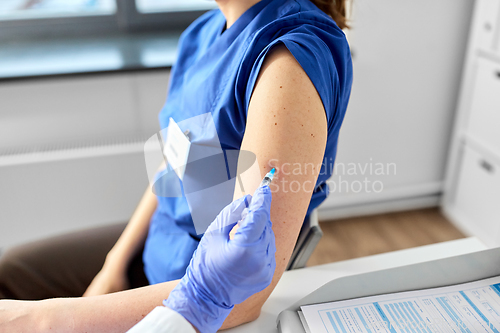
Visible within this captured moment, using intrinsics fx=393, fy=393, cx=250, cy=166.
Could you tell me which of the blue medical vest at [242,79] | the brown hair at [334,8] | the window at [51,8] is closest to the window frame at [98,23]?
the window at [51,8]

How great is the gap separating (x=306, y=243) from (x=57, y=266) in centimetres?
66

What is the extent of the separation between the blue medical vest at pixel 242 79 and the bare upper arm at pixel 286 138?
3 centimetres

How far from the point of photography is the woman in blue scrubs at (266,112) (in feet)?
1.97

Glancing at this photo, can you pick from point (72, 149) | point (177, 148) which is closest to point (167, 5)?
point (72, 149)

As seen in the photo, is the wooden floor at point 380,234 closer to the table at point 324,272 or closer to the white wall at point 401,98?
the white wall at point 401,98

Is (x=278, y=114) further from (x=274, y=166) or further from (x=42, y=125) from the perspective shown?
(x=42, y=125)

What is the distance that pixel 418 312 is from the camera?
0.64m

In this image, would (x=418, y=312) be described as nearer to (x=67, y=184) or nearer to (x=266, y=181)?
(x=266, y=181)

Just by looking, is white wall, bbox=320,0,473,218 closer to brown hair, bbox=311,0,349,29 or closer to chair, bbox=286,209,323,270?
brown hair, bbox=311,0,349,29

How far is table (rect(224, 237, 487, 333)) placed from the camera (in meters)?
0.70

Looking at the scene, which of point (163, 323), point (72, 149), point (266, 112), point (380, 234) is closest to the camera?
point (163, 323)

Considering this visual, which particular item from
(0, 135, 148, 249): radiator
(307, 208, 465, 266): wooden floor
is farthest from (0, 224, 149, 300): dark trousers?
(307, 208, 465, 266): wooden floor

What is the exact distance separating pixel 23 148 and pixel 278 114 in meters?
1.43

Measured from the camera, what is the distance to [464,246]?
33.2 inches
